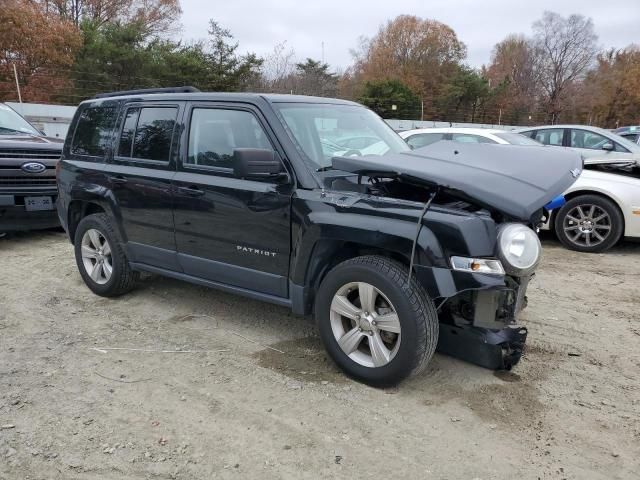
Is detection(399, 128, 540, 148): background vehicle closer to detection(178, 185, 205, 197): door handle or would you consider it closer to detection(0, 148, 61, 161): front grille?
detection(178, 185, 205, 197): door handle

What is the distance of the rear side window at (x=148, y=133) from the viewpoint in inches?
169

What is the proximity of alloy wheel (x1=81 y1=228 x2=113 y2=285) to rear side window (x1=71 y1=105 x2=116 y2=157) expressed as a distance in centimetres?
77

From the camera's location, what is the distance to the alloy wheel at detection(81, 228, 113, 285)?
4.98 meters

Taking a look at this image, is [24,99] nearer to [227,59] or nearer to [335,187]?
[227,59]

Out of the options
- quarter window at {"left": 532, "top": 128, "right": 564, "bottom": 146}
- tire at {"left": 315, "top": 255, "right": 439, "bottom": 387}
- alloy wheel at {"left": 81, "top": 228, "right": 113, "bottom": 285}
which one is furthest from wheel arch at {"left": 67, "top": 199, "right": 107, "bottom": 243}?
quarter window at {"left": 532, "top": 128, "right": 564, "bottom": 146}

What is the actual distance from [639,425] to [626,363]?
86 centimetres

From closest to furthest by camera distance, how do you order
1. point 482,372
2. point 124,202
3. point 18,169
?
point 482,372 → point 124,202 → point 18,169

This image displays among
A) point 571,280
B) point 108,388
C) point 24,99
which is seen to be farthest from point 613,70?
point 108,388

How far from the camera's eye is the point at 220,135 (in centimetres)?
398

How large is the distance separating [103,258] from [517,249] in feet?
12.5

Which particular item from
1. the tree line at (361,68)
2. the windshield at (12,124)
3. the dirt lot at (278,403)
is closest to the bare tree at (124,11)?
the tree line at (361,68)

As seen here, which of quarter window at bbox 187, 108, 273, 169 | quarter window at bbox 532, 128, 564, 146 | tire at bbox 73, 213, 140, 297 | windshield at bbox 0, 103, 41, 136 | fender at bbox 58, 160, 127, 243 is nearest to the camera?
quarter window at bbox 187, 108, 273, 169

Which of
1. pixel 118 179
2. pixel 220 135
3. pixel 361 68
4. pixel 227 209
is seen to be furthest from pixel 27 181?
pixel 361 68

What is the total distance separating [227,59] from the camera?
28.3 metres
